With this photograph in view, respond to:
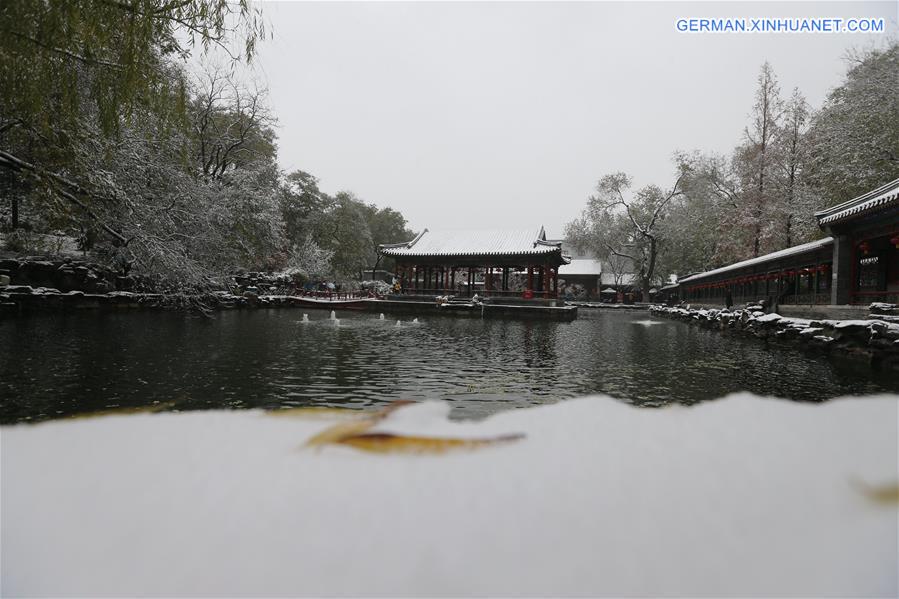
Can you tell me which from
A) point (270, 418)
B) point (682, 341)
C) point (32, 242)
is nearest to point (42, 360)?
point (270, 418)

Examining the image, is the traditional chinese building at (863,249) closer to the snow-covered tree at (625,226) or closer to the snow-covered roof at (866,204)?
the snow-covered roof at (866,204)

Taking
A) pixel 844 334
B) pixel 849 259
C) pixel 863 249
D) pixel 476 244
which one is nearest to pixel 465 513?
pixel 844 334

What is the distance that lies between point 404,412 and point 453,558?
2345mm

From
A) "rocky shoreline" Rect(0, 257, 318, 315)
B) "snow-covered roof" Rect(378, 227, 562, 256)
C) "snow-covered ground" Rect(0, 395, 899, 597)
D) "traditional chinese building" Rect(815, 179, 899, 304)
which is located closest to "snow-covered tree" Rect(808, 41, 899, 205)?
"traditional chinese building" Rect(815, 179, 899, 304)

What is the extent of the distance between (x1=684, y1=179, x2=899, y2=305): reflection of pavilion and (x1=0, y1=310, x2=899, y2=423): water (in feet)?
11.2

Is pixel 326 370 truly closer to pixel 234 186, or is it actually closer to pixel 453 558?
pixel 453 558

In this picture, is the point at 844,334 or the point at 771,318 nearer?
the point at 844,334

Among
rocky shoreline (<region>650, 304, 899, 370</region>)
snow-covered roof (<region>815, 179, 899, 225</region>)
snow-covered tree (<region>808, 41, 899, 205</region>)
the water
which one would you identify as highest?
snow-covered tree (<region>808, 41, 899, 205</region>)

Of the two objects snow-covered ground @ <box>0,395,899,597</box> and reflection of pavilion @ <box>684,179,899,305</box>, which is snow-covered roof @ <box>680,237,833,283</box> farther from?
snow-covered ground @ <box>0,395,899,597</box>

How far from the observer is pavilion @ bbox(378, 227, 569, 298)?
81.4ft

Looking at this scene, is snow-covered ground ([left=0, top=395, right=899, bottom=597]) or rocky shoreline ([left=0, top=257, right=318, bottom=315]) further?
rocky shoreline ([left=0, top=257, right=318, bottom=315])

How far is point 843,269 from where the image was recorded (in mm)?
12648

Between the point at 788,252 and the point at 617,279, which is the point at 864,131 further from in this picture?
the point at 617,279

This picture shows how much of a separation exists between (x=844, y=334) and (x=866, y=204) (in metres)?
3.67
